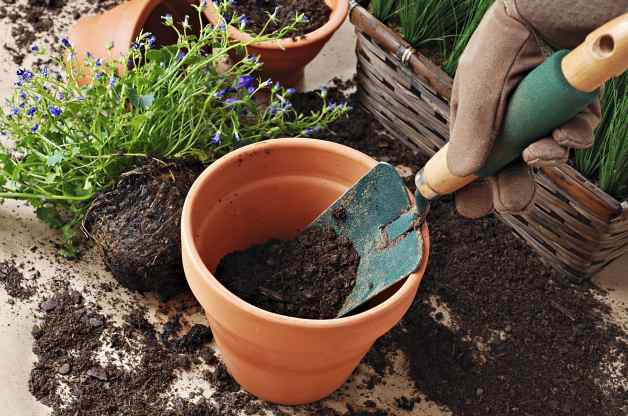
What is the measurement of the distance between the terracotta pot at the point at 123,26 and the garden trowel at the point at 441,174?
662 mm

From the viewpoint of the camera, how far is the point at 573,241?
1.61 m

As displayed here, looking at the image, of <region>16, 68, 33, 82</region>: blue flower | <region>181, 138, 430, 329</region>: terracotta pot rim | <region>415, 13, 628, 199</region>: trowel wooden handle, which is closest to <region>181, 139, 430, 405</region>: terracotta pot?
<region>181, 138, 430, 329</region>: terracotta pot rim

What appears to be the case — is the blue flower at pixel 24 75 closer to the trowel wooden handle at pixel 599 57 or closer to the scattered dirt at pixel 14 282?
the scattered dirt at pixel 14 282

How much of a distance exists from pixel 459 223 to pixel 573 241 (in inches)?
10.3

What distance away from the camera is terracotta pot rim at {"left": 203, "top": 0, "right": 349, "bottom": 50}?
1699 millimetres

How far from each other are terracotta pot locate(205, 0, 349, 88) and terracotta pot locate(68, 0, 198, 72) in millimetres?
136

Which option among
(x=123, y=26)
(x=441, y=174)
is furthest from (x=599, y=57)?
(x=123, y=26)

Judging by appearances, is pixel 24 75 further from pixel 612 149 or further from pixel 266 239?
pixel 612 149

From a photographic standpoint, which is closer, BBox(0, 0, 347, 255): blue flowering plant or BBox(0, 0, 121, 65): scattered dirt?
BBox(0, 0, 347, 255): blue flowering plant

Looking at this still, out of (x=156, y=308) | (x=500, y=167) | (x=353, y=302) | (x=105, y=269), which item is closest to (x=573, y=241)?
(x=353, y=302)

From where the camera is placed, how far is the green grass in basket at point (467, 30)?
5.25ft

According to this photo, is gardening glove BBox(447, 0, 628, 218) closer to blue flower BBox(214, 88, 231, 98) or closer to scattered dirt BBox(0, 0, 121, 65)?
blue flower BBox(214, 88, 231, 98)

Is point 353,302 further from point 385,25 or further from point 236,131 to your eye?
point 385,25

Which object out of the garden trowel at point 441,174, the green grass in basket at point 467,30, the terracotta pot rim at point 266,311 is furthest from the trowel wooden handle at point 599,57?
the green grass in basket at point 467,30
